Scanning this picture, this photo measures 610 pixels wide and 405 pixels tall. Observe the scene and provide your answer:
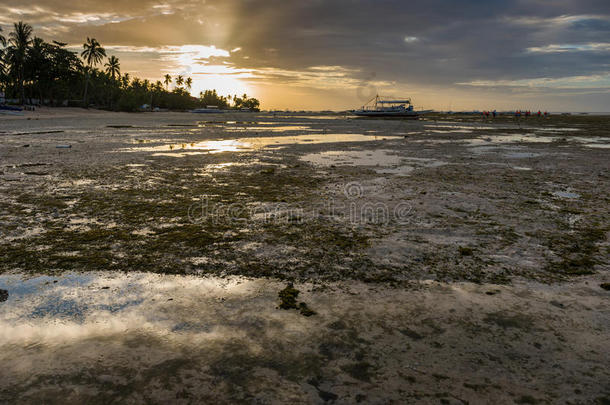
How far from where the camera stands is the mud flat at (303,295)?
2.48 metres

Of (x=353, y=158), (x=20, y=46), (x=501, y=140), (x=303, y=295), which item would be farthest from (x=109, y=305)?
(x=20, y=46)

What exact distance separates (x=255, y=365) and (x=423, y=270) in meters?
2.54

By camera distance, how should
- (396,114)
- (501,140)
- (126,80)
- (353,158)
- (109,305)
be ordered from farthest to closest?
(126,80)
(396,114)
(501,140)
(353,158)
(109,305)

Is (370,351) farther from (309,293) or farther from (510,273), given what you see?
(510,273)

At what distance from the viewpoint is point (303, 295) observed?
3693 millimetres

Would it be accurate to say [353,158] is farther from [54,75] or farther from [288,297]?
[54,75]

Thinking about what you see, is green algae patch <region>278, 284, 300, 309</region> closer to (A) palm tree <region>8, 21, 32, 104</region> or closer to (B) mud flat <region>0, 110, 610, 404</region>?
(B) mud flat <region>0, 110, 610, 404</region>

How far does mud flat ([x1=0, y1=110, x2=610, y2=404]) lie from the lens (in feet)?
8.15

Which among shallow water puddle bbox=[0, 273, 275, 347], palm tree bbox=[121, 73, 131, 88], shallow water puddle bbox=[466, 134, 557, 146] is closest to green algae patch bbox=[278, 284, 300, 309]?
shallow water puddle bbox=[0, 273, 275, 347]

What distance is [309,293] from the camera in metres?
3.74

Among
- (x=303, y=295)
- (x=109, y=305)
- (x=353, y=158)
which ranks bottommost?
(x=109, y=305)

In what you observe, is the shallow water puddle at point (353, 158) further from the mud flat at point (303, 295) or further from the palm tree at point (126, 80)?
the palm tree at point (126, 80)

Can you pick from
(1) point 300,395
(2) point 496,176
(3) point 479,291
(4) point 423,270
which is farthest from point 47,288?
(2) point 496,176

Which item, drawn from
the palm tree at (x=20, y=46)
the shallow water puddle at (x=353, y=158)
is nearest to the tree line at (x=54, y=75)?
the palm tree at (x=20, y=46)
